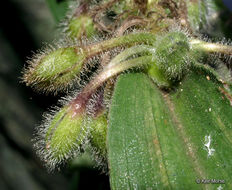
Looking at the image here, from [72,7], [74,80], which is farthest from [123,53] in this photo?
[72,7]

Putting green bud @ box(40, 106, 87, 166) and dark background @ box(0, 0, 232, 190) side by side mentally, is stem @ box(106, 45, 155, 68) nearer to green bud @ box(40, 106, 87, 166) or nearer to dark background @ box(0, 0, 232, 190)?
green bud @ box(40, 106, 87, 166)

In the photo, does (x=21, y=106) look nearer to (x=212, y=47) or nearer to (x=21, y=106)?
(x=21, y=106)

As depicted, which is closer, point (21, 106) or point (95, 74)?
point (95, 74)

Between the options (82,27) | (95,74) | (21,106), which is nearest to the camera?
(95,74)

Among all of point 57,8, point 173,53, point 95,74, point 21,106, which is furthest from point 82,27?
point 21,106

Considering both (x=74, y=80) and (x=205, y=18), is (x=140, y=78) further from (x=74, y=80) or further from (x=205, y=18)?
(x=205, y=18)
